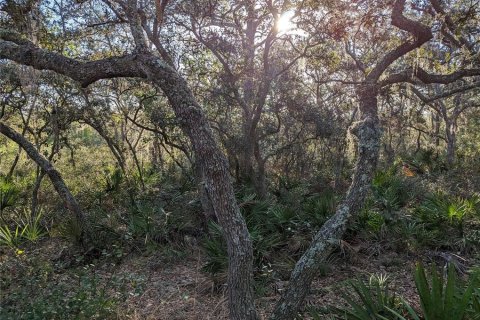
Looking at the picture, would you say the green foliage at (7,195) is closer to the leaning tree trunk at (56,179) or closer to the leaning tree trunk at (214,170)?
the leaning tree trunk at (56,179)

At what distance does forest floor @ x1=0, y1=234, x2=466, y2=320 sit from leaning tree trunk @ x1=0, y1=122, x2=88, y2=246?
81 cm

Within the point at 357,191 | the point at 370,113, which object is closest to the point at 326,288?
the point at 357,191

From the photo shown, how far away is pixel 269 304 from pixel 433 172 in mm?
12210

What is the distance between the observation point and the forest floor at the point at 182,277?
5852mm

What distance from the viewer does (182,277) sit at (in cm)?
736

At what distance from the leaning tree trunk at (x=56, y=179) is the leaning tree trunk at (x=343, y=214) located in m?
4.96

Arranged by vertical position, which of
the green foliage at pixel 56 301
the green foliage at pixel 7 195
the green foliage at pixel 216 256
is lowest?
the green foliage at pixel 56 301

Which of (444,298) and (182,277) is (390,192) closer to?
(182,277)

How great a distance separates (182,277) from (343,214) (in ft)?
12.8

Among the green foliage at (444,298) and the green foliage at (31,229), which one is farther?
the green foliage at (31,229)

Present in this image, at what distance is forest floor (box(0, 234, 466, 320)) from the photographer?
5.85 meters

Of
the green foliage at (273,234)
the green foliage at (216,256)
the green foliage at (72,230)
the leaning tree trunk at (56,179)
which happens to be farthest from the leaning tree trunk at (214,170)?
the green foliage at (72,230)

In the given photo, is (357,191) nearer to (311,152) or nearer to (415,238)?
(415,238)

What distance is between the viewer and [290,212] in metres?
8.32
